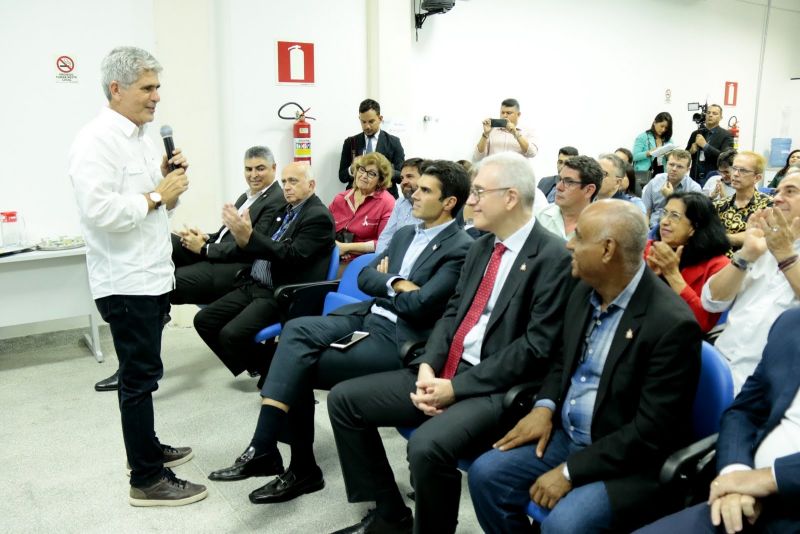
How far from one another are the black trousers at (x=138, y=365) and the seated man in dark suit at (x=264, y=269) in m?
0.82

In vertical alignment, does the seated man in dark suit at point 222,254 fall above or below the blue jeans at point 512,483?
above

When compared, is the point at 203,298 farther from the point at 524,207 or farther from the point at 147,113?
the point at 524,207

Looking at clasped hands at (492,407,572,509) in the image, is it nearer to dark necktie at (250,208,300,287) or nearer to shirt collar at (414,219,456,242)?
shirt collar at (414,219,456,242)

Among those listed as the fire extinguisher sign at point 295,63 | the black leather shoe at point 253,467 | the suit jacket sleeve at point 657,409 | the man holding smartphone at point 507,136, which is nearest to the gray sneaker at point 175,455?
the black leather shoe at point 253,467

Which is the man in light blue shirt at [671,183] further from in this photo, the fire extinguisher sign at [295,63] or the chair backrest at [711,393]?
the chair backrest at [711,393]

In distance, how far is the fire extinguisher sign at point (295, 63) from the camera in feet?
18.1

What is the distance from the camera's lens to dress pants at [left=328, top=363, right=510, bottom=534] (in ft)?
6.70

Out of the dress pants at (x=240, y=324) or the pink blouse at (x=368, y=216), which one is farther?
the pink blouse at (x=368, y=216)

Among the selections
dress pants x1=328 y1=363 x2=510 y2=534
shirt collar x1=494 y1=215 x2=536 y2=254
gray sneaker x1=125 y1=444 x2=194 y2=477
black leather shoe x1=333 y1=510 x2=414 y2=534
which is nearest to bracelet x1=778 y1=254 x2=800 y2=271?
shirt collar x1=494 y1=215 x2=536 y2=254

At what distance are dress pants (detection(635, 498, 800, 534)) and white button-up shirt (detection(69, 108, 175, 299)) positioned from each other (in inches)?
73.6

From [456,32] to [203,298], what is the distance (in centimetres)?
413

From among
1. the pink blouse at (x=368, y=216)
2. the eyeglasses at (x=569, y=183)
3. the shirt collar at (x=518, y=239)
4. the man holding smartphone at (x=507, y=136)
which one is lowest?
the pink blouse at (x=368, y=216)

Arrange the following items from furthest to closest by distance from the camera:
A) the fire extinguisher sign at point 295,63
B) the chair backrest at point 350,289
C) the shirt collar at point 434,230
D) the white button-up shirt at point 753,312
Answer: the fire extinguisher sign at point 295,63 → the chair backrest at point 350,289 → the shirt collar at point 434,230 → the white button-up shirt at point 753,312

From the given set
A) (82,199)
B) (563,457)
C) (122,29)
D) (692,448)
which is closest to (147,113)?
(82,199)
